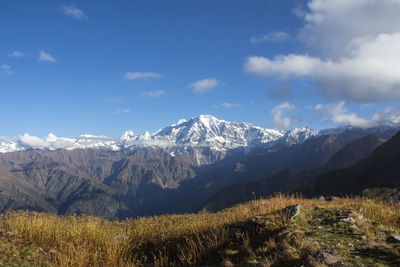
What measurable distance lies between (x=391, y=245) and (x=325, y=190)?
19542 centimetres

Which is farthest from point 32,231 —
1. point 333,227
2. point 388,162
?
point 388,162

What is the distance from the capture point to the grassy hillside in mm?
8008

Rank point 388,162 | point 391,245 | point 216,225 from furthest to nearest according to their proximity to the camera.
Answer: point 388,162 < point 216,225 < point 391,245

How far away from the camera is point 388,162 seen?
586 feet

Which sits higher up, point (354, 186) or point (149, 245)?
point (149, 245)

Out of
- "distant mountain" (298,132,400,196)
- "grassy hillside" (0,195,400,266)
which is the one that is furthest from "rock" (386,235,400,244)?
"distant mountain" (298,132,400,196)

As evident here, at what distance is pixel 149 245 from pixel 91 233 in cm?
259

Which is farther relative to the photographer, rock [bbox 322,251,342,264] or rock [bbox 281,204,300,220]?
rock [bbox 281,204,300,220]

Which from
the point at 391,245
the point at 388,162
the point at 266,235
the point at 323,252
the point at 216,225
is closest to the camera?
the point at 323,252

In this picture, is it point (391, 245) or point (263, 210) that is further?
point (263, 210)

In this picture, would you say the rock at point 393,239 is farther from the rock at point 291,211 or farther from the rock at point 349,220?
the rock at point 291,211

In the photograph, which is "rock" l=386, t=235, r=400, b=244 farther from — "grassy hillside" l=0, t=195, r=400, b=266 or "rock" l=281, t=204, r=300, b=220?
"rock" l=281, t=204, r=300, b=220

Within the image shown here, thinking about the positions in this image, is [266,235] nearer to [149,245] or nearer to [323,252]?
[323,252]

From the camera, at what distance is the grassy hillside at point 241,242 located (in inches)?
315
